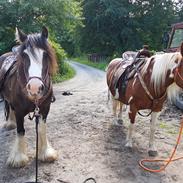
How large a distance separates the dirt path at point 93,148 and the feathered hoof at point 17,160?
69mm

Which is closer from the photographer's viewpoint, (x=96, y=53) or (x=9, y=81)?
(x=9, y=81)

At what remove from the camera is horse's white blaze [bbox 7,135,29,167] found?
150 inches

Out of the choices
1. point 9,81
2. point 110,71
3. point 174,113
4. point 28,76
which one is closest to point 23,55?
point 28,76

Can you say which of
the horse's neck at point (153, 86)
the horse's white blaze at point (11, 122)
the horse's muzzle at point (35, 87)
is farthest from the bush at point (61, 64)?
the horse's muzzle at point (35, 87)

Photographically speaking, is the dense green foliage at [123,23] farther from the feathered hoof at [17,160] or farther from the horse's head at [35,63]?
the feathered hoof at [17,160]

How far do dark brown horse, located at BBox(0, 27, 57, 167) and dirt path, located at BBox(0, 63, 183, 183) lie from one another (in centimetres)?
21

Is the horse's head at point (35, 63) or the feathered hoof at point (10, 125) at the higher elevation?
the horse's head at point (35, 63)

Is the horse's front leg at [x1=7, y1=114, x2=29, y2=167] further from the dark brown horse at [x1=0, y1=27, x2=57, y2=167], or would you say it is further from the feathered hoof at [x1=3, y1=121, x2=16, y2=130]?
the feathered hoof at [x1=3, y1=121, x2=16, y2=130]

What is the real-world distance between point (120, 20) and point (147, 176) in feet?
87.8

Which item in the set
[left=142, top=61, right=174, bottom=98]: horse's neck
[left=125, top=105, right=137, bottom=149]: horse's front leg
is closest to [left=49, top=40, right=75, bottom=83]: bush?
[left=125, top=105, right=137, bottom=149]: horse's front leg

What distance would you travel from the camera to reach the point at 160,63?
417 centimetres

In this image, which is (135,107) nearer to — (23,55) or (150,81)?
(150,81)

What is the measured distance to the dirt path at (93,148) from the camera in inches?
144

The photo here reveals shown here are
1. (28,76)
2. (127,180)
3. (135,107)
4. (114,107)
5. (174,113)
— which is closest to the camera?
(28,76)
